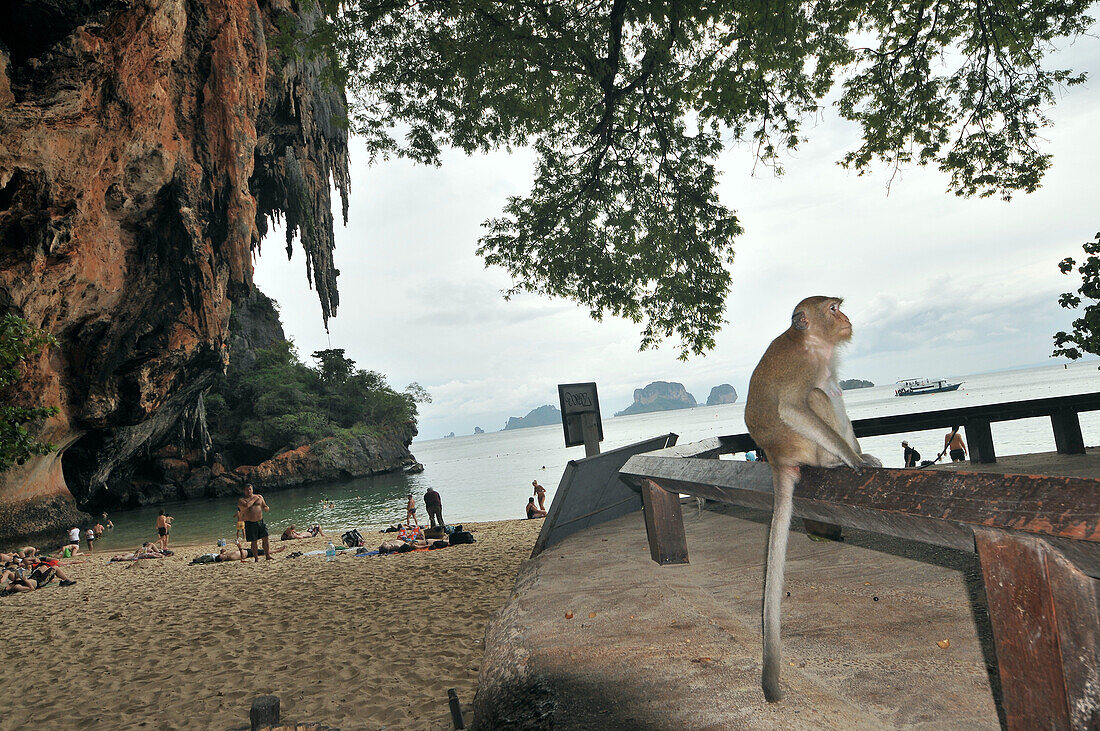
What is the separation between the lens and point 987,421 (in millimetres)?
8234

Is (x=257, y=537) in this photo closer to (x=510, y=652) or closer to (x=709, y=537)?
(x=709, y=537)

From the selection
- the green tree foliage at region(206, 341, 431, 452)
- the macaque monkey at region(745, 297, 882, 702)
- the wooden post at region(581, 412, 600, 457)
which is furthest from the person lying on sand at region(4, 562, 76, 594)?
the green tree foliage at region(206, 341, 431, 452)

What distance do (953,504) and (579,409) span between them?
7.38 metres

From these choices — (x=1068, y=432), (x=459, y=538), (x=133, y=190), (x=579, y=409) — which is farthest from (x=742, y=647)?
(x=133, y=190)

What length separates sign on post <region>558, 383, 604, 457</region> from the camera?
28.6 ft

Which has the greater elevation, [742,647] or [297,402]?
[297,402]

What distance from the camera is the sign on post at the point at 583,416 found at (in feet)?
28.6

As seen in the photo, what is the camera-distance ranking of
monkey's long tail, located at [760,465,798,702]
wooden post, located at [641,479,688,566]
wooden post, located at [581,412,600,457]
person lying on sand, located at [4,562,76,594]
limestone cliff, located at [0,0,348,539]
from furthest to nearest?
1. limestone cliff, located at [0,0,348,539]
2. person lying on sand, located at [4,562,76,594]
3. wooden post, located at [581,412,600,457]
4. wooden post, located at [641,479,688,566]
5. monkey's long tail, located at [760,465,798,702]

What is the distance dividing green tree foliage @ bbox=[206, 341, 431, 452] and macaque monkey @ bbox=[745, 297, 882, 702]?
1891 inches

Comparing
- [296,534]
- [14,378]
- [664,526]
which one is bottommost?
[296,534]

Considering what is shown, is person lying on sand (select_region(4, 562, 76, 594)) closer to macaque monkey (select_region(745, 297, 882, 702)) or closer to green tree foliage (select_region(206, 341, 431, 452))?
macaque monkey (select_region(745, 297, 882, 702))

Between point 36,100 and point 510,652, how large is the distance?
15.1 metres

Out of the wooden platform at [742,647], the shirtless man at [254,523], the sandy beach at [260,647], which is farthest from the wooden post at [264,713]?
the shirtless man at [254,523]

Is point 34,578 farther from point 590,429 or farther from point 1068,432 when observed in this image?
point 1068,432
